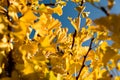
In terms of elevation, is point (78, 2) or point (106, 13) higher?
point (106, 13)

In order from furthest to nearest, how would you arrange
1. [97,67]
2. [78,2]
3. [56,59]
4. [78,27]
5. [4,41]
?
[78,2] → [78,27] → [97,67] → [56,59] → [4,41]

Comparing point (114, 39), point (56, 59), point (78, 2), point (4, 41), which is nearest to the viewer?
point (114, 39)

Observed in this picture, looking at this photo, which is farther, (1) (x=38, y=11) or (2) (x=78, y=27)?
(2) (x=78, y=27)

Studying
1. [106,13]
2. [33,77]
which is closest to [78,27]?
[33,77]

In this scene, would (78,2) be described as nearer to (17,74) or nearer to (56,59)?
(56,59)

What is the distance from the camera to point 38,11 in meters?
2.08

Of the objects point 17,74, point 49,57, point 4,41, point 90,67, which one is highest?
point 4,41

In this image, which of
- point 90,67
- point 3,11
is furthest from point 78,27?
point 3,11

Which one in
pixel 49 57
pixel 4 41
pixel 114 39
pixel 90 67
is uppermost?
pixel 114 39

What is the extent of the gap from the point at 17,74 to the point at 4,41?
183 mm

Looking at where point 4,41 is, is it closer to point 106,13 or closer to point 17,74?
point 17,74

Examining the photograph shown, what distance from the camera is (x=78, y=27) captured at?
2.56m

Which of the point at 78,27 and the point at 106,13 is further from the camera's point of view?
the point at 78,27

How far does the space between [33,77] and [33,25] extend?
26 centimetres
